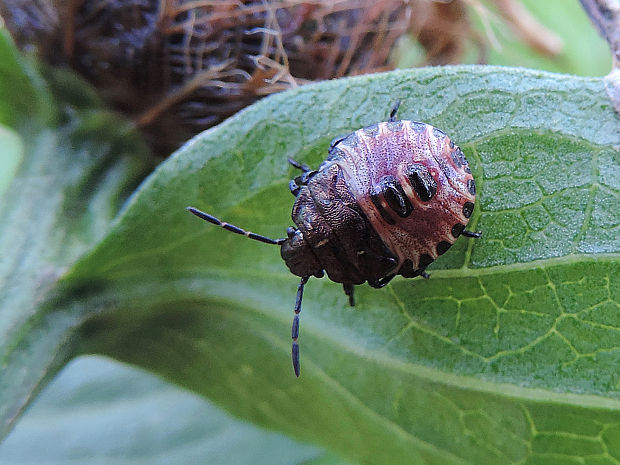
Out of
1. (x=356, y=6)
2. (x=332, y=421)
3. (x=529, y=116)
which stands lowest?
(x=332, y=421)

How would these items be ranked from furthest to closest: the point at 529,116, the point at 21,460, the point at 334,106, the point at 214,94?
the point at 21,460 → the point at 214,94 → the point at 334,106 → the point at 529,116

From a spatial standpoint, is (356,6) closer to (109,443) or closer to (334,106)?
(334,106)

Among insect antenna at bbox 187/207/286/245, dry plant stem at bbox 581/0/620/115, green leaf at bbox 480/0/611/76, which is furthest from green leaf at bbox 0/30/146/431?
green leaf at bbox 480/0/611/76

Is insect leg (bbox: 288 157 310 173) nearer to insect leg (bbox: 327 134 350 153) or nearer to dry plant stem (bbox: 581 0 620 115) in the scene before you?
insect leg (bbox: 327 134 350 153)

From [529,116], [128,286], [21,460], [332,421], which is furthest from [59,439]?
[529,116]

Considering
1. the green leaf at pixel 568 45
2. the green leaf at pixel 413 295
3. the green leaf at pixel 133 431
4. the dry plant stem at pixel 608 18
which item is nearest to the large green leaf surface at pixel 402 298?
the green leaf at pixel 413 295

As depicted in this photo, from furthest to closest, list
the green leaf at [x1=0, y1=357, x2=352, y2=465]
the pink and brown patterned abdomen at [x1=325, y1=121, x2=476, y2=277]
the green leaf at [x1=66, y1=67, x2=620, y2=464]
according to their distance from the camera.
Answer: the green leaf at [x1=0, y1=357, x2=352, y2=465], the pink and brown patterned abdomen at [x1=325, y1=121, x2=476, y2=277], the green leaf at [x1=66, y1=67, x2=620, y2=464]

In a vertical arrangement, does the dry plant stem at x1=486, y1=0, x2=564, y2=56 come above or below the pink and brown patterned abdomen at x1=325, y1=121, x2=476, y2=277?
below
